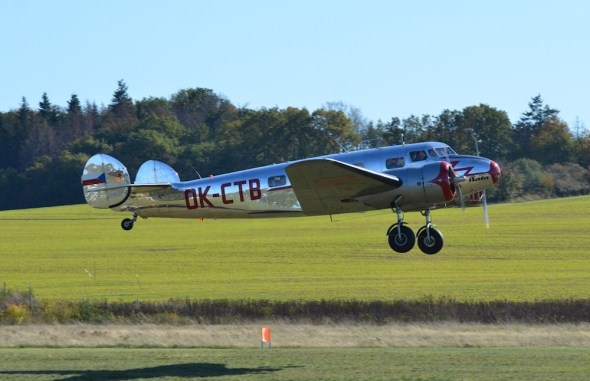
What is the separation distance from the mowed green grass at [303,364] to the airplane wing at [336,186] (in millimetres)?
4087

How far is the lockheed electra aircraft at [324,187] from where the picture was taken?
87.5ft

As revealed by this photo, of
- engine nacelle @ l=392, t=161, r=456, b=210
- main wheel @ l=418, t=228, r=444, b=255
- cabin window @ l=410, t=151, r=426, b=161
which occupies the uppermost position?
cabin window @ l=410, t=151, r=426, b=161

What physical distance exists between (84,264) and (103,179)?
1384 inches

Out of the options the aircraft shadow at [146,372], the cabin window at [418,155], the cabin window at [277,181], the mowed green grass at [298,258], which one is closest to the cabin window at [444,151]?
the cabin window at [418,155]

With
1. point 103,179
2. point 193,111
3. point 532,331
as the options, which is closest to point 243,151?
point 532,331

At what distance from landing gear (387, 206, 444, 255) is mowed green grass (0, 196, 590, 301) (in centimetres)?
2032

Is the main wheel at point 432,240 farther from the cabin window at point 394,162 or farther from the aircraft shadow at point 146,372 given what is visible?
the aircraft shadow at point 146,372

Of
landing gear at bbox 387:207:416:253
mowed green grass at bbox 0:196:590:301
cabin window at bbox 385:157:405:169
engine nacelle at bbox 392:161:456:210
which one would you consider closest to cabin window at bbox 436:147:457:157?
engine nacelle at bbox 392:161:456:210

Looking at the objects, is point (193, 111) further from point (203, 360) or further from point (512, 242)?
point (203, 360)

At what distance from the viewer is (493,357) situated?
94.7 ft

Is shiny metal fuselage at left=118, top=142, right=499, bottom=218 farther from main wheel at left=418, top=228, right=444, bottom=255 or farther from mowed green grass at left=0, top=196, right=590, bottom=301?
mowed green grass at left=0, top=196, right=590, bottom=301

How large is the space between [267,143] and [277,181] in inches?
1457

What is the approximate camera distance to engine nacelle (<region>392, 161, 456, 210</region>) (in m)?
26.6

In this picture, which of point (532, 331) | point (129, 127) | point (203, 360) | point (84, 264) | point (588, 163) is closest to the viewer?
point (203, 360)
